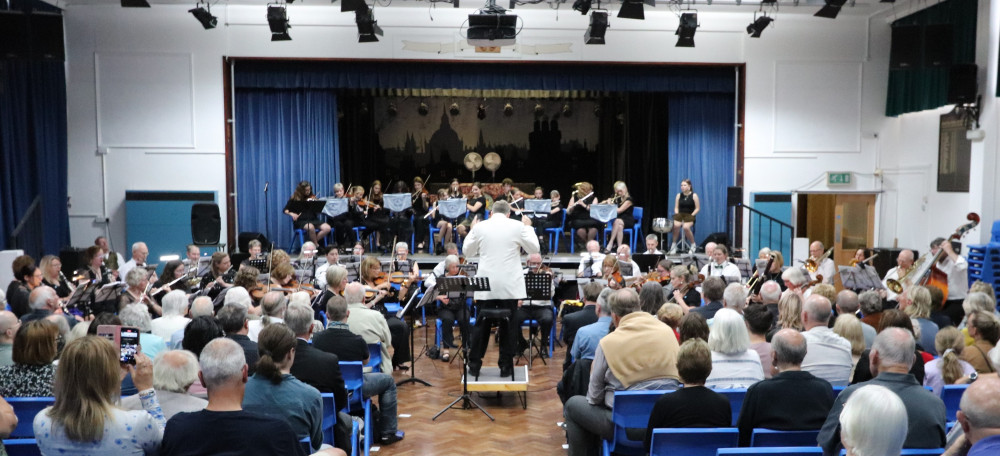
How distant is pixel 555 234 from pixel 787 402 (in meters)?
9.56

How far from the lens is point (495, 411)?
6121 millimetres

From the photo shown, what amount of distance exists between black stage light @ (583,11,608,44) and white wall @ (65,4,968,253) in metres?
1.47

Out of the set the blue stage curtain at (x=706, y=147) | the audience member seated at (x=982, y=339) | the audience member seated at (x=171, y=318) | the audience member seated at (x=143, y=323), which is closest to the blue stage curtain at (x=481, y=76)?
the blue stage curtain at (x=706, y=147)

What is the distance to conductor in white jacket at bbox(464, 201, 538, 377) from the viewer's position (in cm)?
628

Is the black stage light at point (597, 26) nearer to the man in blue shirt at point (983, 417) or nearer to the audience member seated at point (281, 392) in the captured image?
the audience member seated at point (281, 392)

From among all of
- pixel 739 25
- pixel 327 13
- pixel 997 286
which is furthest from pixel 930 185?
pixel 327 13

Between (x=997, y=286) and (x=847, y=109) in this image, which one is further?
(x=847, y=109)

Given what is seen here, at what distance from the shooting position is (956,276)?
8.34 m

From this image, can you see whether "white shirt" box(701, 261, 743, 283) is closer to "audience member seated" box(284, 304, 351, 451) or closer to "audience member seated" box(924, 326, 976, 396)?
"audience member seated" box(924, 326, 976, 396)

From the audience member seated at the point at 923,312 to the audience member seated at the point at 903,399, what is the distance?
2248 mm

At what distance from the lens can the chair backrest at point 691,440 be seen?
320 cm

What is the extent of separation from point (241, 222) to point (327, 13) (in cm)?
341

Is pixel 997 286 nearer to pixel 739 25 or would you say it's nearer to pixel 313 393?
pixel 739 25

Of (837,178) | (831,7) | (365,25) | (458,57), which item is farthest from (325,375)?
(837,178)
